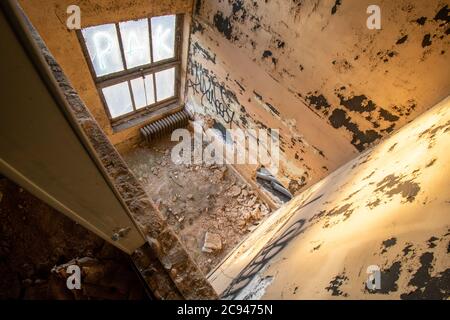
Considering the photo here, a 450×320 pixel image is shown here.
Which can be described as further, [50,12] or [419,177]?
[50,12]

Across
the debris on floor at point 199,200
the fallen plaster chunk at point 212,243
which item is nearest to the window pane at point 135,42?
the debris on floor at point 199,200

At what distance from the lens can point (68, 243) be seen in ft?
4.02

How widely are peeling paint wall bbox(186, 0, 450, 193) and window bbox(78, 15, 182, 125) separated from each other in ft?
1.61

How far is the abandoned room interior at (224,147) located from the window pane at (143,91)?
0.03m

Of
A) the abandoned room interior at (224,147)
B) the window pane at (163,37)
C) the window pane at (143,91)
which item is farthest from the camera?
the window pane at (143,91)

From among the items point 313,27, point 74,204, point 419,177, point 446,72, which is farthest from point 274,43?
point 74,204

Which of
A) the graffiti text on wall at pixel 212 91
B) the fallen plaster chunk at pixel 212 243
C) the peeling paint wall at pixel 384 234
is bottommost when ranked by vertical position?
the peeling paint wall at pixel 384 234

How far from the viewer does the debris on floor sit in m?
4.49

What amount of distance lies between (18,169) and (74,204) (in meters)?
0.29

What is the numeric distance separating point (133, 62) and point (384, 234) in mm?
4025

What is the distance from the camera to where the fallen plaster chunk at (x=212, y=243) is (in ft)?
14.3

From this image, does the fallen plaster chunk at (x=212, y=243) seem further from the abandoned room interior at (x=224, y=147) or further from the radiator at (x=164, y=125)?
the radiator at (x=164, y=125)
